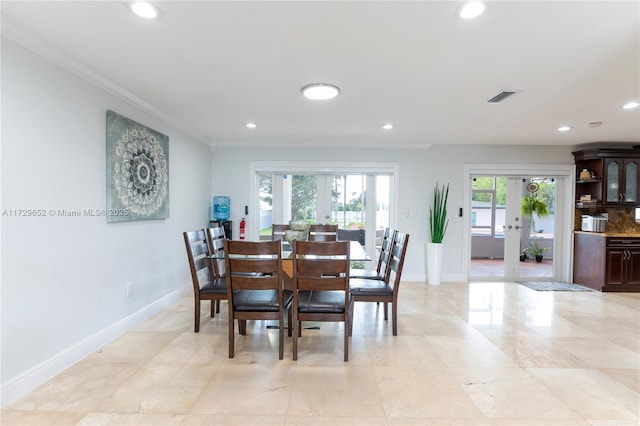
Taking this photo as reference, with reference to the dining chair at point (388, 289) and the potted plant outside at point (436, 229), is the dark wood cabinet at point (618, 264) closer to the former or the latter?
the potted plant outside at point (436, 229)

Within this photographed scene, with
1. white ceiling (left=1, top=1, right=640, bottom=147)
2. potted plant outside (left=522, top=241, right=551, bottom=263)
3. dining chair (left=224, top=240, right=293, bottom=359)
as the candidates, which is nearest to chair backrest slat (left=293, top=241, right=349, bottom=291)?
dining chair (left=224, top=240, right=293, bottom=359)

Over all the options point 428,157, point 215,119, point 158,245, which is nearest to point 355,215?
point 428,157

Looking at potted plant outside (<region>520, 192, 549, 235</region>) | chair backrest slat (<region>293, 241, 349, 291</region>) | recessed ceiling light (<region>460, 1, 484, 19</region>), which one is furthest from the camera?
potted plant outside (<region>520, 192, 549, 235</region>)

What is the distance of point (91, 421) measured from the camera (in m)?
1.77

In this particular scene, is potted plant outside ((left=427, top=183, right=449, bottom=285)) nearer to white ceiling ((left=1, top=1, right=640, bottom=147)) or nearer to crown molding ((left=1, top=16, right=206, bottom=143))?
white ceiling ((left=1, top=1, right=640, bottom=147))

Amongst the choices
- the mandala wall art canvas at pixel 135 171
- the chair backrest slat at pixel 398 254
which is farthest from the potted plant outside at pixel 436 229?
the mandala wall art canvas at pixel 135 171

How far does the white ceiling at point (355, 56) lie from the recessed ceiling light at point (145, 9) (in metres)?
0.05

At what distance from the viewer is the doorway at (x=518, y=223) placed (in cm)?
525

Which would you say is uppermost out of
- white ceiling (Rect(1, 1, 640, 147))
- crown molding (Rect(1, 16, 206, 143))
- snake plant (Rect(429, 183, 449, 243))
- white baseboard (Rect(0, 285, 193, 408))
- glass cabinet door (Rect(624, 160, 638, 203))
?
white ceiling (Rect(1, 1, 640, 147))

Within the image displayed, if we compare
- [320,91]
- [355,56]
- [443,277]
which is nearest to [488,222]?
[443,277]

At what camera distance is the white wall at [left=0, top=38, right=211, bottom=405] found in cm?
192

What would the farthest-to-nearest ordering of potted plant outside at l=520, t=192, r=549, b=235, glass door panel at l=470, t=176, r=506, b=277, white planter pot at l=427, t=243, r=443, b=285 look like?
glass door panel at l=470, t=176, r=506, b=277, potted plant outside at l=520, t=192, r=549, b=235, white planter pot at l=427, t=243, r=443, b=285

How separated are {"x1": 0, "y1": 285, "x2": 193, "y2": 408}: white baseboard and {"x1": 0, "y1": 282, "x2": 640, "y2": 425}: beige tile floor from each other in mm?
57

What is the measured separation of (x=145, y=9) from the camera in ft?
5.49
